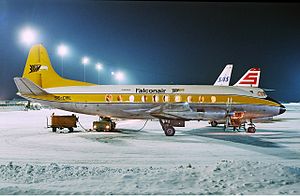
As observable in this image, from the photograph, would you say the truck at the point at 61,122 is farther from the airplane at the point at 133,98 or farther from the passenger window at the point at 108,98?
the passenger window at the point at 108,98

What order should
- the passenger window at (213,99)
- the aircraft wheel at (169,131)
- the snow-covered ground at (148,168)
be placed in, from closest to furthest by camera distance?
the snow-covered ground at (148,168), the aircraft wheel at (169,131), the passenger window at (213,99)

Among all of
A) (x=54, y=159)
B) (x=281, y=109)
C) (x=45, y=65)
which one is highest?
(x=45, y=65)

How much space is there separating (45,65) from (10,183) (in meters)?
17.3

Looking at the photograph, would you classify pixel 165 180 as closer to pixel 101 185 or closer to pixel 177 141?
pixel 101 185

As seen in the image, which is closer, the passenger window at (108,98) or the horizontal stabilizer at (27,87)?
the horizontal stabilizer at (27,87)

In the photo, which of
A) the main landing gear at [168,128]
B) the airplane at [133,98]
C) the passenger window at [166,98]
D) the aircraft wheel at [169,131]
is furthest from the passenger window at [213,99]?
the aircraft wheel at [169,131]

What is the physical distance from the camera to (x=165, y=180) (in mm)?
9734

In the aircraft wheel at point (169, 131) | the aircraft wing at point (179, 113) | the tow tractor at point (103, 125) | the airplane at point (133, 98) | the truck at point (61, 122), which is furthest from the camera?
the tow tractor at point (103, 125)

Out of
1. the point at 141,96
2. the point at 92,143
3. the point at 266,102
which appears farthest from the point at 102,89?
the point at 266,102

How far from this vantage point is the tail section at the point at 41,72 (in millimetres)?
25391

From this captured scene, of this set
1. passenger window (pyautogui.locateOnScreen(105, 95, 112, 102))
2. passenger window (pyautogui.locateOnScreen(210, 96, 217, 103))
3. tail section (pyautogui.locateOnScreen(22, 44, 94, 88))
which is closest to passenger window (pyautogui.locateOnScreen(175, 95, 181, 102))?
passenger window (pyautogui.locateOnScreen(210, 96, 217, 103))

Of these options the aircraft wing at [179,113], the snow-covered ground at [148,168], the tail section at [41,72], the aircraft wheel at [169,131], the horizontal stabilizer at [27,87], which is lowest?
the snow-covered ground at [148,168]

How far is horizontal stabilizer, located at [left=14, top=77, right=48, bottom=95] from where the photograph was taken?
22.9 meters

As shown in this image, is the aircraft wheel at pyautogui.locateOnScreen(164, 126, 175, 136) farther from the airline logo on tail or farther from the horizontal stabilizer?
the airline logo on tail
